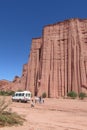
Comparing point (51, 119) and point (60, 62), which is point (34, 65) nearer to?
point (60, 62)

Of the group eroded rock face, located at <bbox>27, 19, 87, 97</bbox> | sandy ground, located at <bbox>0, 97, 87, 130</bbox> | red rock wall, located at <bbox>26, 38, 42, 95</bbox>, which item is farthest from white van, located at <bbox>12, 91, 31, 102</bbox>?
red rock wall, located at <bbox>26, 38, 42, 95</bbox>

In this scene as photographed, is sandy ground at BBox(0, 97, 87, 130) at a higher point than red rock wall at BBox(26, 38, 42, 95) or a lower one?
lower

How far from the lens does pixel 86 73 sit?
64.4 metres

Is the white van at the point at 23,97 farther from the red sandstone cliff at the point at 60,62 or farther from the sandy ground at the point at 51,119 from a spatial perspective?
the red sandstone cliff at the point at 60,62

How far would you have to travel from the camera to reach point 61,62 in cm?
6819

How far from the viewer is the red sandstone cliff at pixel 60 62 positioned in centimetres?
6475

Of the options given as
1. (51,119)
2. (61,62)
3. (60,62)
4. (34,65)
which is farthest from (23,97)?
(34,65)

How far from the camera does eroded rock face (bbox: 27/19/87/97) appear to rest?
64.8 metres

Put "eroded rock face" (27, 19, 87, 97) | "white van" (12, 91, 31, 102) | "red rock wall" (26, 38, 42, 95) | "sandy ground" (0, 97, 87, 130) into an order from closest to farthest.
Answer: "sandy ground" (0, 97, 87, 130) < "white van" (12, 91, 31, 102) < "eroded rock face" (27, 19, 87, 97) < "red rock wall" (26, 38, 42, 95)

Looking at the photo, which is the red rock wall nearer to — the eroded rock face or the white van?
the eroded rock face

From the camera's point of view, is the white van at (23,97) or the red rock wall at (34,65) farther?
the red rock wall at (34,65)

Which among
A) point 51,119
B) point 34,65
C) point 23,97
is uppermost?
point 34,65

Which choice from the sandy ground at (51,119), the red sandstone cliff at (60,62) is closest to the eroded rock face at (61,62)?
the red sandstone cliff at (60,62)

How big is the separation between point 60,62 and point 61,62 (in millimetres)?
363
